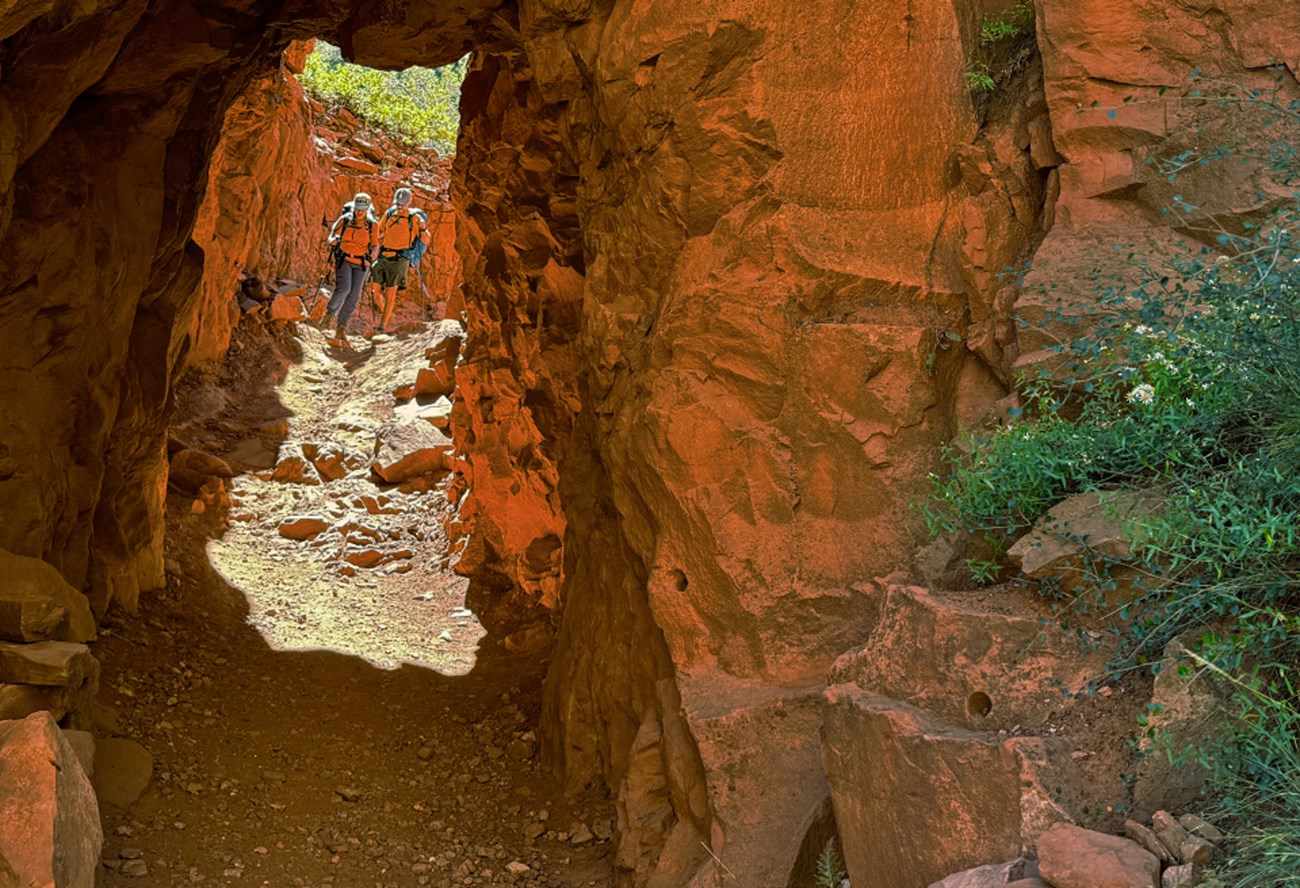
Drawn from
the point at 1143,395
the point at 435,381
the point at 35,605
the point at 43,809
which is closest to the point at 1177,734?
the point at 1143,395

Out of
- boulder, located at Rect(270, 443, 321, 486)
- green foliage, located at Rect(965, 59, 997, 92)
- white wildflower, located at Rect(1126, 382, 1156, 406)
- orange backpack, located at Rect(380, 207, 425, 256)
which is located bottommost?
boulder, located at Rect(270, 443, 321, 486)

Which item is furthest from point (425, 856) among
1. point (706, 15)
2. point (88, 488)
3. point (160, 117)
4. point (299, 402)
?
point (299, 402)

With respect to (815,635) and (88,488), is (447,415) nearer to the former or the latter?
(88,488)

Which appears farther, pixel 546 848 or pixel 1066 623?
pixel 546 848

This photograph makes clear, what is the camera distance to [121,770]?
6.06 m

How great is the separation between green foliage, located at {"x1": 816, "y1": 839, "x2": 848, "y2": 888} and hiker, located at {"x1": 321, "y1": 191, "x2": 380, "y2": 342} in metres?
10.5

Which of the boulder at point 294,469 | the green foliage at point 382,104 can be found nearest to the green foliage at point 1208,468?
the boulder at point 294,469

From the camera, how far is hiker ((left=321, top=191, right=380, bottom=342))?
42.8 feet

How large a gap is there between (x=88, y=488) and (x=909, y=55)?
18.6 feet

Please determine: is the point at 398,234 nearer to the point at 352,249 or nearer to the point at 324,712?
the point at 352,249

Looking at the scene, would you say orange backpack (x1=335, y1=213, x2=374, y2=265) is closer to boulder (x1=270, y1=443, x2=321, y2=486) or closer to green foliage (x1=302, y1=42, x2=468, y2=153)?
boulder (x1=270, y1=443, x2=321, y2=486)

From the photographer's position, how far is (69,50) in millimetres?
5598

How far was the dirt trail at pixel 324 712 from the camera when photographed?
19.2 feet

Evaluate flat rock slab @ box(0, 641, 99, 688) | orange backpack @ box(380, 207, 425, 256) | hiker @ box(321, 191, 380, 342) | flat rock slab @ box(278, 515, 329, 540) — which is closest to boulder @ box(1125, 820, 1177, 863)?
flat rock slab @ box(0, 641, 99, 688)
